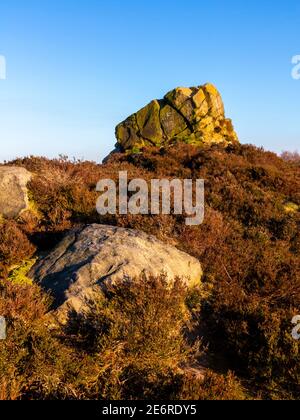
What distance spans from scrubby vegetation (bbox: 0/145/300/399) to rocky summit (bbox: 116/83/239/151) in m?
14.6

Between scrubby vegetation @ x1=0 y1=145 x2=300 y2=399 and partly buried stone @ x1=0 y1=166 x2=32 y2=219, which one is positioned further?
partly buried stone @ x1=0 y1=166 x2=32 y2=219

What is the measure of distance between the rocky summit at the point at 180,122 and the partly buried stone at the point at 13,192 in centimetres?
1390

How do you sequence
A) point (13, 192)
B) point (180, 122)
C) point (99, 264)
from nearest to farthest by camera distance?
1. point (99, 264)
2. point (13, 192)
3. point (180, 122)

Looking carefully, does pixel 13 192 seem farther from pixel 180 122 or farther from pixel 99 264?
pixel 180 122

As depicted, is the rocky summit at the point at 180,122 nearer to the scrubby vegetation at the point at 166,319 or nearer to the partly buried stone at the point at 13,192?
the partly buried stone at the point at 13,192

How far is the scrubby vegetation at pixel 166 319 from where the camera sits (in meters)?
4.95

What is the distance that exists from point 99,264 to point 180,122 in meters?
20.5

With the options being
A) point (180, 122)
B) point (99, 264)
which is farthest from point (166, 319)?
point (180, 122)

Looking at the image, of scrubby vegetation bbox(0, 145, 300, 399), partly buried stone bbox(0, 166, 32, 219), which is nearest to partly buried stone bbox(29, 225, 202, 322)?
scrubby vegetation bbox(0, 145, 300, 399)

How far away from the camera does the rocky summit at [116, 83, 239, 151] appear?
24.8m

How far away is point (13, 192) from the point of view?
981 centimetres

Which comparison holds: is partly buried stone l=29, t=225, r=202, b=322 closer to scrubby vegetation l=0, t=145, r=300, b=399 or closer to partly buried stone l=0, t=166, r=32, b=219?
scrubby vegetation l=0, t=145, r=300, b=399

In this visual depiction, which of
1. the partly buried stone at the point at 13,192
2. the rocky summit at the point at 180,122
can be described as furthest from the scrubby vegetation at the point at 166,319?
the rocky summit at the point at 180,122

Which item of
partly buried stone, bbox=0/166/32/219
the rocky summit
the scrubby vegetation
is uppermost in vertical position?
the rocky summit
